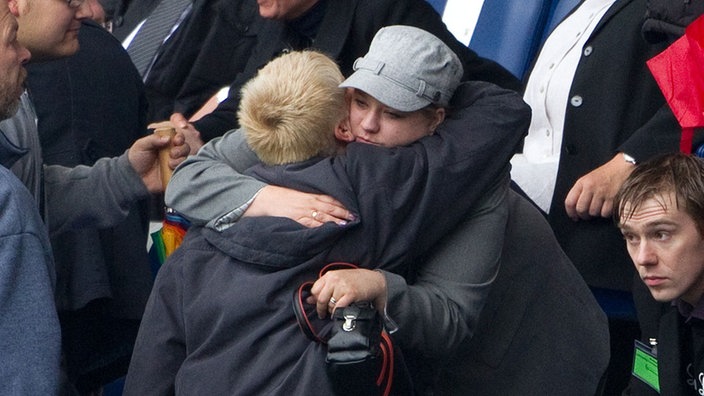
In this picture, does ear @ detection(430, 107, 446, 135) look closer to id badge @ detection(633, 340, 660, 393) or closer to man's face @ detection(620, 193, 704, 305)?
man's face @ detection(620, 193, 704, 305)

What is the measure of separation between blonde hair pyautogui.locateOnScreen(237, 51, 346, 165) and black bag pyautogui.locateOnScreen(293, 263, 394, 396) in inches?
13.6

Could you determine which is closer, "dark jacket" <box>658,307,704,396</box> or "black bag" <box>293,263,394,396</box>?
"black bag" <box>293,263,394,396</box>

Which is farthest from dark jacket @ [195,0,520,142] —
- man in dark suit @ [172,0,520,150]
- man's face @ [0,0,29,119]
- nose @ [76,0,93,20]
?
man's face @ [0,0,29,119]

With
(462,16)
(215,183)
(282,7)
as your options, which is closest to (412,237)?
(215,183)

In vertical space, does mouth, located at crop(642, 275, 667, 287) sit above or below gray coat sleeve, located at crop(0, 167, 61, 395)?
above

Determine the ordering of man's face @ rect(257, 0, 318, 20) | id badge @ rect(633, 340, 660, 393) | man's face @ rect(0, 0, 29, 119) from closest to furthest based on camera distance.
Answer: man's face @ rect(0, 0, 29, 119), id badge @ rect(633, 340, 660, 393), man's face @ rect(257, 0, 318, 20)

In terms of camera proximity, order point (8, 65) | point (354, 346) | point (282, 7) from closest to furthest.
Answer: point (354, 346), point (8, 65), point (282, 7)

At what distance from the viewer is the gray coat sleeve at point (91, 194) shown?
12.4 ft

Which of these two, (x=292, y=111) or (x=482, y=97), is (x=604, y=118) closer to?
(x=482, y=97)

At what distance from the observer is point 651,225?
3393 millimetres

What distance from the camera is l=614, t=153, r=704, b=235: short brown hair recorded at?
3369 mm

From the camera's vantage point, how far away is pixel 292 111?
3.07 m

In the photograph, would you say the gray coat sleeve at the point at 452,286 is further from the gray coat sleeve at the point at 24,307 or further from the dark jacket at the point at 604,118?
the dark jacket at the point at 604,118

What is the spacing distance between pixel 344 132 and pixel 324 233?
0.30m
